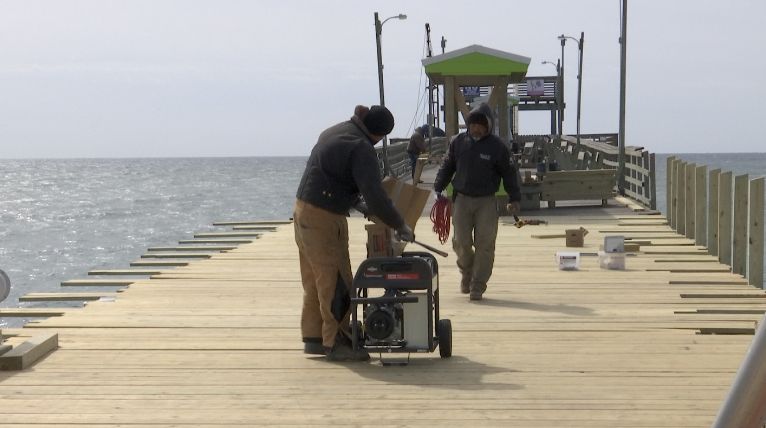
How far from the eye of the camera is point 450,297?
964 cm

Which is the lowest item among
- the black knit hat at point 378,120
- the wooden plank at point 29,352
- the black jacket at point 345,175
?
the wooden plank at point 29,352

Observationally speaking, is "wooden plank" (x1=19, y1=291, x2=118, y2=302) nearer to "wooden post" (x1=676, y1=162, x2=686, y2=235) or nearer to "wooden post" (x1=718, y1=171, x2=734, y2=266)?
"wooden post" (x1=718, y1=171, x2=734, y2=266)

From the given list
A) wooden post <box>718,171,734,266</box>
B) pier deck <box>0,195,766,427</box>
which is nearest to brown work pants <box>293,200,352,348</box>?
pier deck <box>0,195,766,427</box>

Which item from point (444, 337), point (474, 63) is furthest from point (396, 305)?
point (474, 63)

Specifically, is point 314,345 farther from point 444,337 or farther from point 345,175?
point 345,175

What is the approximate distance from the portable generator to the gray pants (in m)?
2.65

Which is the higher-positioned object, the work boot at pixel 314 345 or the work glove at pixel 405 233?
the work glove at pixel 405 233

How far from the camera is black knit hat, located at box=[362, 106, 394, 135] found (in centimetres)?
662

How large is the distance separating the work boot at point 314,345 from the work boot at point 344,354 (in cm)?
14

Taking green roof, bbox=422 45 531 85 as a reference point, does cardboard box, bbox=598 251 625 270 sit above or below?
below

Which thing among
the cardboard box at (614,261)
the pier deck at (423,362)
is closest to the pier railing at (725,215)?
the cardboard box at (614,261)

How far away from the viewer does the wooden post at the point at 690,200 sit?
50.6 feet

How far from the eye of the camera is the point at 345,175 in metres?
6.61

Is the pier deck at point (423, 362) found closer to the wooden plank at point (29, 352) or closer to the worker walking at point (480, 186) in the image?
the wooden plank at point (29, 352)
